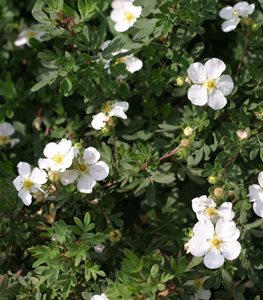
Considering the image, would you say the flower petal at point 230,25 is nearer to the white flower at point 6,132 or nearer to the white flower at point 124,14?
the white flower at point 124,14

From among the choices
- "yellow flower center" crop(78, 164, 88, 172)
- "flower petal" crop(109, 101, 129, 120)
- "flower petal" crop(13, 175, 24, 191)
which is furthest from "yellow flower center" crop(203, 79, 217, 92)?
"flower petal" crop(13, 175, 24, 191)

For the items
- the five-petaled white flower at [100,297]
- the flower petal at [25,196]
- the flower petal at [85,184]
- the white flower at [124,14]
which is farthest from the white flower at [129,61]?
the five-petaled white flower at [100,297]

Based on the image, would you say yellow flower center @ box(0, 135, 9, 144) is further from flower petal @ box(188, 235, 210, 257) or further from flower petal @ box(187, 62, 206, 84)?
flower petal @ box(188, 235, 210, 257)

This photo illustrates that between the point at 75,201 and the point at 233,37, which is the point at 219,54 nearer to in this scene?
the point at 233,37

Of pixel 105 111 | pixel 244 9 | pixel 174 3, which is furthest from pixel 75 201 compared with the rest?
pixel 244 9

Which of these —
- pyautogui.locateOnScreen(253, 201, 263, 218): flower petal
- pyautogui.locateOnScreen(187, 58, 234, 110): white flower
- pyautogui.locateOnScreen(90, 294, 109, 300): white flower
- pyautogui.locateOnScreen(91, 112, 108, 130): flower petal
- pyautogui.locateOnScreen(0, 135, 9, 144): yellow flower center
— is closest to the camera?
pyautogui.locateOnScreen(90, 294, 109, 300): white flower

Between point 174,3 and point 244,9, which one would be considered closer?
point 174,3

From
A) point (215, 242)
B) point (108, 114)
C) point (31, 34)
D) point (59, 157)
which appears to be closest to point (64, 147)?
point (59, 157)
